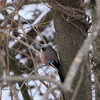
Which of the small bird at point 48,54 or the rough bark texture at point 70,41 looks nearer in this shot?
the rough bark texture at point 70,41

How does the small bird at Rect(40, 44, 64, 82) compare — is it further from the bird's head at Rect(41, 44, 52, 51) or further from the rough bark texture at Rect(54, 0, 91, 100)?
the rough bark texture at Rect(54, 0, 91, 100)

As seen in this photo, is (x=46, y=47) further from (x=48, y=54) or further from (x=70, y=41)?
(x=70, y=41)

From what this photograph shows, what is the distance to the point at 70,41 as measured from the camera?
1.79 metres

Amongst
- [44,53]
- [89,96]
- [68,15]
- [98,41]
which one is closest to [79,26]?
[68,15]

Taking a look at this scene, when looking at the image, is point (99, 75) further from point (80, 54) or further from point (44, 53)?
point (44, 53)

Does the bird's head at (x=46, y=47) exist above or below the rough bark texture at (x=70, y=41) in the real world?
above

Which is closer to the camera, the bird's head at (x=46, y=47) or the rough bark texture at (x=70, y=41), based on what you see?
the rough bark texture at (x=70, y=41)

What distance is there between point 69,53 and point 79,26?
25 cm

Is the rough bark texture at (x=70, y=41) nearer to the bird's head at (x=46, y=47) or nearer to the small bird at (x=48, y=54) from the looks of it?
the small bird at (x=48, y=54)

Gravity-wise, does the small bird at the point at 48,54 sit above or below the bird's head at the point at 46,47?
below

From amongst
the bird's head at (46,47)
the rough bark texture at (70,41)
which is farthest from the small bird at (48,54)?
the rough bark texture at (70,41)

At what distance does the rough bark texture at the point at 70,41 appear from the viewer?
1.78m

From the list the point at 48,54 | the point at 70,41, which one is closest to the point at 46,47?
the point at 48,54

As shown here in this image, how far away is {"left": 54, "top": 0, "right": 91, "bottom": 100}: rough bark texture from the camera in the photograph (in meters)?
1.78
